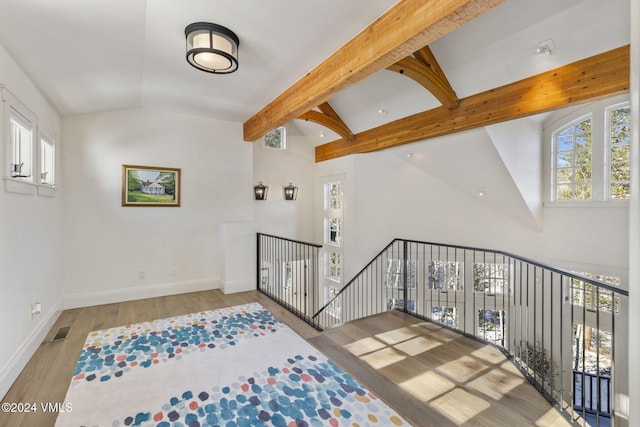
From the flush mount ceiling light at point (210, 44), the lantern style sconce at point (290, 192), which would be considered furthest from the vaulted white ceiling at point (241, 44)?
the lantern style sconce at point (290, 192)

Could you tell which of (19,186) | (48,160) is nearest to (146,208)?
(48,160)

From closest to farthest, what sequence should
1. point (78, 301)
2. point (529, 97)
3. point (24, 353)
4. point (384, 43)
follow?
1. point (384, 43)
2. point (24, 353)
3. point (529, 97)
4. point (78, 301)

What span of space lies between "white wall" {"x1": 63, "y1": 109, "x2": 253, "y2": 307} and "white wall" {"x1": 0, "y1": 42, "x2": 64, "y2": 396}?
17.0 inches

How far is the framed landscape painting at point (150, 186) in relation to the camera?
4273 mm

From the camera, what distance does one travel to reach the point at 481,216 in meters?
5.64

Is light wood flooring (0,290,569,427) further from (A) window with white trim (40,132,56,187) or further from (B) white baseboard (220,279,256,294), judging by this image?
(A) window with white trim (40,132,56,187)

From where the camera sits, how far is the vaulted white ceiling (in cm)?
215

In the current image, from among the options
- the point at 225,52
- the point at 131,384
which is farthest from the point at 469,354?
the point at 225,52

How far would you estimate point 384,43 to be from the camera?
7.29 ft

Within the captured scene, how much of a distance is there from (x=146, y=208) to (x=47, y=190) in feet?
4.13

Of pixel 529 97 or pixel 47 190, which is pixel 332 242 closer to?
pixel 529 97

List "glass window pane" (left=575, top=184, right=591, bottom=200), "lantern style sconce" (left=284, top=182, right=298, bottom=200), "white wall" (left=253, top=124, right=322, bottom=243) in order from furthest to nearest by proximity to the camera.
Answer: "lantern style sconce" (left=284, top=182, right=298, bottom=200)
"white wall" (left=253, top=124, right=322, bottom=243)
"glass window pane" (left=575, top=184, right=591, bottom=200)

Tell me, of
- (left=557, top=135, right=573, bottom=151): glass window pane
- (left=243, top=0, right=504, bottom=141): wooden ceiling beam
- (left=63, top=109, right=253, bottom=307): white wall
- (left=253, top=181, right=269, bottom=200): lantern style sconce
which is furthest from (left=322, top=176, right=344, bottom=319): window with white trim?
(left=557, top=135, right=573, bottom=151): glass window pane

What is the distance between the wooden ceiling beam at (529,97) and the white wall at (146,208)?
2972 millimetres
